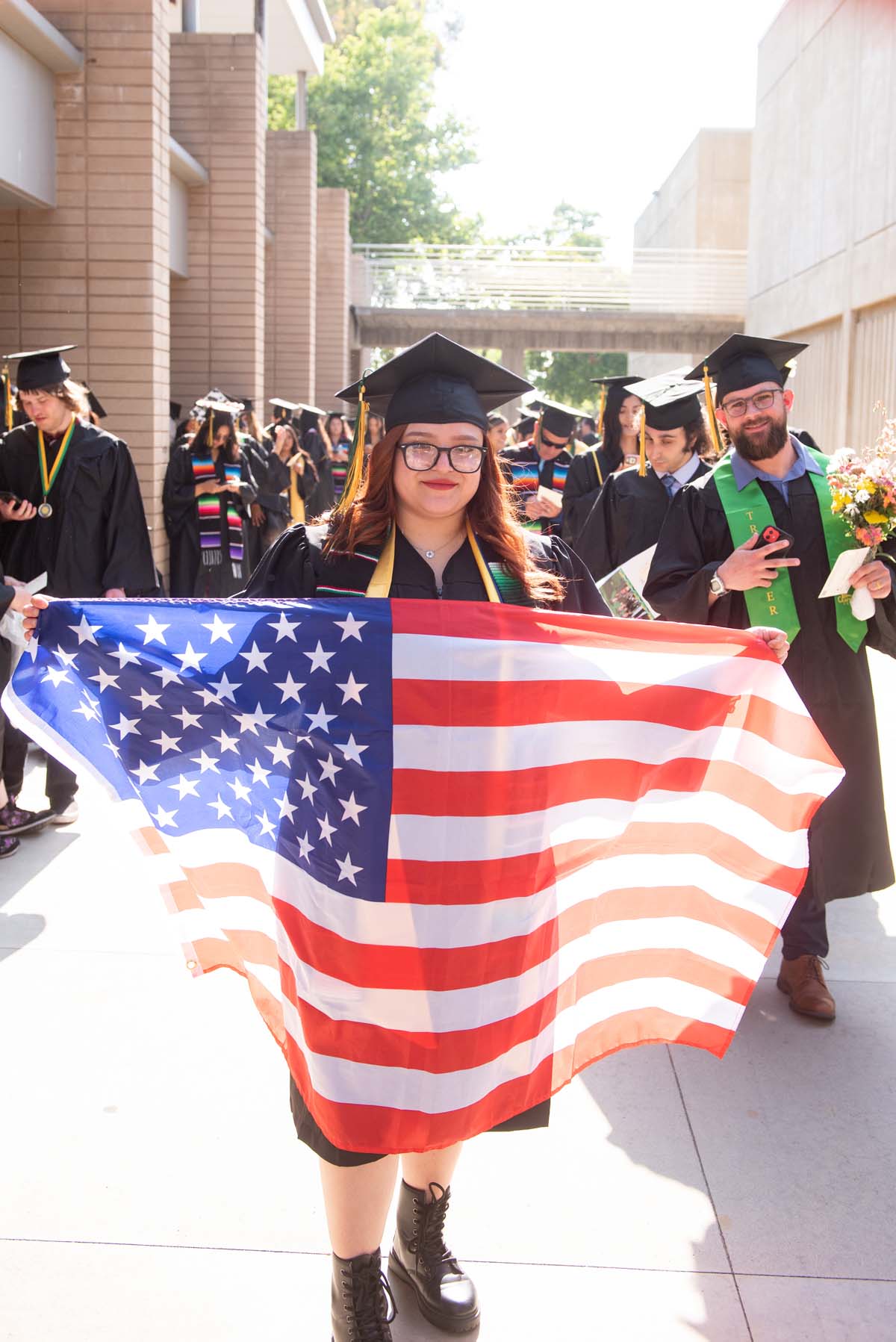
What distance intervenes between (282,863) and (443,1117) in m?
0.60

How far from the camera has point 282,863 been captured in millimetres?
2682

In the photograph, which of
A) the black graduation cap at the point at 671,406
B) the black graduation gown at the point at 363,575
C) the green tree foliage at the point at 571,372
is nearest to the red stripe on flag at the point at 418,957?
the black graduation gown at the point at 363,575

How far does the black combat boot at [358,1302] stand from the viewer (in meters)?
2.63

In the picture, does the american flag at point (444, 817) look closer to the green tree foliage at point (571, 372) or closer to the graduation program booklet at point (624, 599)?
the graduation program booklet at point (624, 599)

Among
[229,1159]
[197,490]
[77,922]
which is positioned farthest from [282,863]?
[197,490]

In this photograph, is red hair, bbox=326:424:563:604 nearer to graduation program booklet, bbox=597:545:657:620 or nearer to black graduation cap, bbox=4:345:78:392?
graduation program booklet, bbox=597:545:657:620

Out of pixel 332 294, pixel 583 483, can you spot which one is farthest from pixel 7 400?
pixel 332 294

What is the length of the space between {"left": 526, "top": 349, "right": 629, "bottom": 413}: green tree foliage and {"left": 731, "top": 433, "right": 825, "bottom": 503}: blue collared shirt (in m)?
44.0

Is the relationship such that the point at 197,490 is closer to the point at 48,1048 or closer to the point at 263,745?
the point at 48,1048

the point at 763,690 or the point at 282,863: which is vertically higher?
the point at 763,690

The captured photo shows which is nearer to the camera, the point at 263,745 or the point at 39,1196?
→ the point at 263,745

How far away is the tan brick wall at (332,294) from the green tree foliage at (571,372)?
23.5 metres

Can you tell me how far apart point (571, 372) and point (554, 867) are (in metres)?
47.6

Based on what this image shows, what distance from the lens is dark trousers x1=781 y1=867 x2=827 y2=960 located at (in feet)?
14.4
